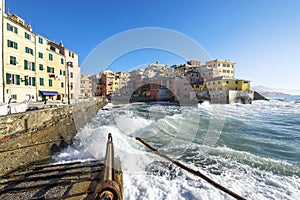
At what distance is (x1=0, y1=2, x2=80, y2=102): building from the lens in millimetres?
15188

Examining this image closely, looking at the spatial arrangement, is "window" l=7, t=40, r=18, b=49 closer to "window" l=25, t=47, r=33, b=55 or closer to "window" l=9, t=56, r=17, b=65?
"window" l=9, t=56, r=17, b=65

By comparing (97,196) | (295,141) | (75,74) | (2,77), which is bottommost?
(295,141)

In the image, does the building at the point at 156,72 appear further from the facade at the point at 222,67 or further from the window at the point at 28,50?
the window at the point at 28,50

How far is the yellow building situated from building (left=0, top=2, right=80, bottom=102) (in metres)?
36.1

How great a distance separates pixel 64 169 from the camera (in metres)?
4.14

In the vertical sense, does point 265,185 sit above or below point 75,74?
below

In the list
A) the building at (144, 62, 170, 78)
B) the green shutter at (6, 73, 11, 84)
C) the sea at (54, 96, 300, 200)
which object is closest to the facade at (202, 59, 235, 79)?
the building at (144, 62, 170, 78)

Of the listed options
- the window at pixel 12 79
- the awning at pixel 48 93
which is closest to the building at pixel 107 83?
the awning at pixel 48 93

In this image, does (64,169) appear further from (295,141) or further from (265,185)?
(295,141)

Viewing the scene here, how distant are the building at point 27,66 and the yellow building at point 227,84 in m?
36.1

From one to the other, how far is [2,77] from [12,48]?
3.65m

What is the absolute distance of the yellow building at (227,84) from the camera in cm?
3858

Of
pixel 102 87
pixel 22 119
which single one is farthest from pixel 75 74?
pixel 22 119

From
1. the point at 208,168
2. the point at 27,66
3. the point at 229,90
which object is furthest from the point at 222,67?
the point at 208,168
